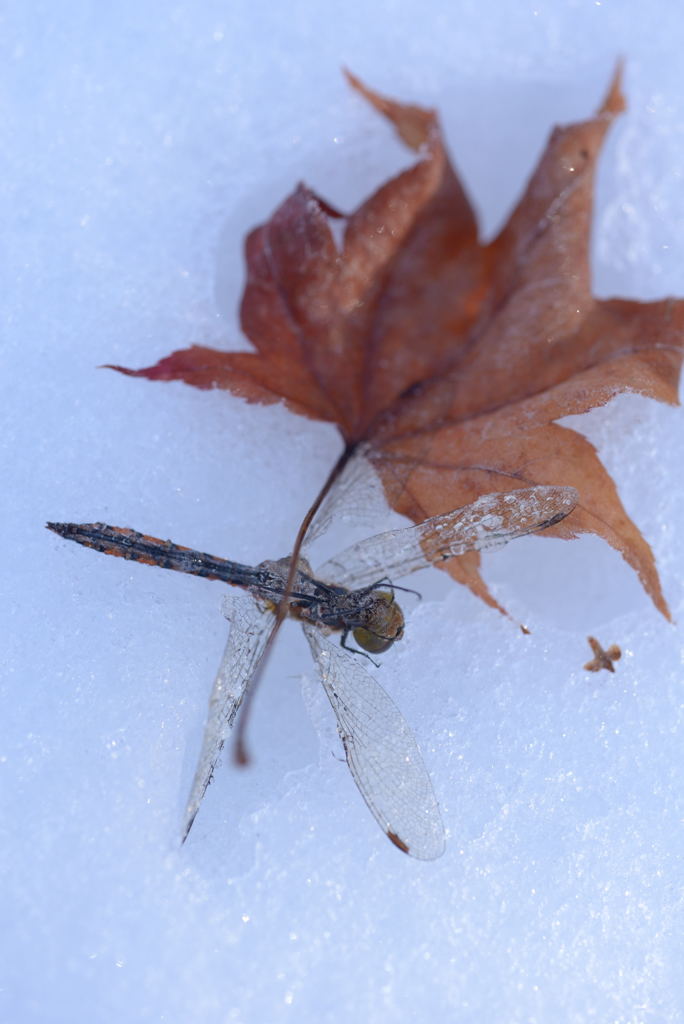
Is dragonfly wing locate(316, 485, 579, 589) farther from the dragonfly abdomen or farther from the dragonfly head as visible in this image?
the dragonfly abdomen

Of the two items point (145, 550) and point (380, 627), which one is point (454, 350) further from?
point (145, 550)

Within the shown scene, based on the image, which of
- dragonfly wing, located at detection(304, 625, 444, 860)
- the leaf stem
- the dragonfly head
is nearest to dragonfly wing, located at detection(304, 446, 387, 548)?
the leaf stem

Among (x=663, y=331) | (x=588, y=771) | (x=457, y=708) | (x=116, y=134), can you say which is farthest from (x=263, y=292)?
(x=588, y=771)

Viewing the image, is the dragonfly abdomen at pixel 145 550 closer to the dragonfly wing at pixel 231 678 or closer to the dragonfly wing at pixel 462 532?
the dragonfly wing at pixel 231 678

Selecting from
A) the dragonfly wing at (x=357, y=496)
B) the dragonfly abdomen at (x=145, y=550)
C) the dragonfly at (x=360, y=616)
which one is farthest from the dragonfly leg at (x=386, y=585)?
the dragonfly abdomen at (x=145, y=550)

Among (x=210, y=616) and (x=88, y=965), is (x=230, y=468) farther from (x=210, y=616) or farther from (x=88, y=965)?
(x=88, y=965)

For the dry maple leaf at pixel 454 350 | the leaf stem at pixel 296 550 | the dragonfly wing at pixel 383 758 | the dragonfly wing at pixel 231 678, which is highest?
the dry maple leaf at pixel 454 350
